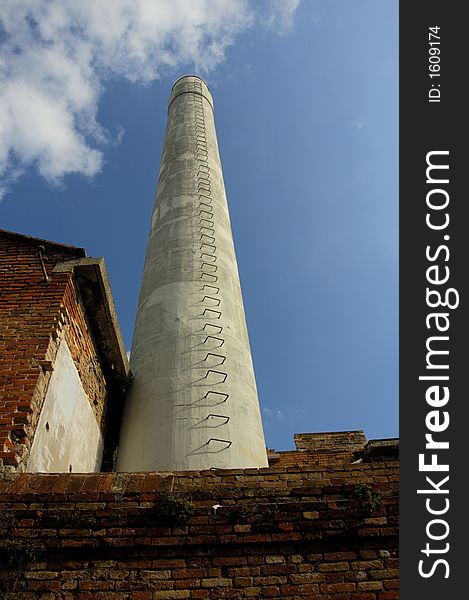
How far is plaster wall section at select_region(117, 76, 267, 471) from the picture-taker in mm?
7488

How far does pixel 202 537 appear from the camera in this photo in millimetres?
4535

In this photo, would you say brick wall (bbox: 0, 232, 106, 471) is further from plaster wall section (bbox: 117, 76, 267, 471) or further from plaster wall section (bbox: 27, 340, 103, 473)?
plaster wall section (bbox: 117, 76, 267, 471)

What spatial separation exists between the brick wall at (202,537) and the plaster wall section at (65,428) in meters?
0.95

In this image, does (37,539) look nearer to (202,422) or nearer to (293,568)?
(293,568)

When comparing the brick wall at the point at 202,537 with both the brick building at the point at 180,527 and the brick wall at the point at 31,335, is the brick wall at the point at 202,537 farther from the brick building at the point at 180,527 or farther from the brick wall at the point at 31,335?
the brick wall at the point at 31,335

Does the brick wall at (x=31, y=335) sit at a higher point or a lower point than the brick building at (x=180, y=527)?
higher

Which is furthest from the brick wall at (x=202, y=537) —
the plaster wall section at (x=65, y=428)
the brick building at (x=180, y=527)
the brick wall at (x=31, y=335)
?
the plaster wall section at (x=65, y=428)

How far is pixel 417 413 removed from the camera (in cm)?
457

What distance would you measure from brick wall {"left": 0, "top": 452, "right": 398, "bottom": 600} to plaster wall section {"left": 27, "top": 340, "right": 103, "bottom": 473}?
0.95 metres

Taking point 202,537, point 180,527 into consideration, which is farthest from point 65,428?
point 202,537

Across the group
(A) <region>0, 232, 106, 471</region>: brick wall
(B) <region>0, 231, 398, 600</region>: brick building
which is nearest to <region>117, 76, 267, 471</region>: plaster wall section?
(A) <region>0, 232, 106, 471</region>: brick wall

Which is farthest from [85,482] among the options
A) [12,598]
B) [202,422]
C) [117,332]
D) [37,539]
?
[117,332]

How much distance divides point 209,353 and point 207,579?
14.9ft

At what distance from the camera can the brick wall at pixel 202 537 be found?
4.25 meters
